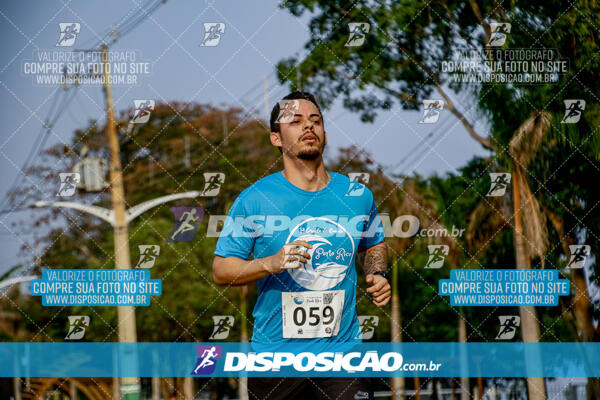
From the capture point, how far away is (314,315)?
5.15 m

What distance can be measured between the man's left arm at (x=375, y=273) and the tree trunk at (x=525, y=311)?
4323mm

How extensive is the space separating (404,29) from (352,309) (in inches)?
209

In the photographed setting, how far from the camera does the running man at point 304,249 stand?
16.4ft

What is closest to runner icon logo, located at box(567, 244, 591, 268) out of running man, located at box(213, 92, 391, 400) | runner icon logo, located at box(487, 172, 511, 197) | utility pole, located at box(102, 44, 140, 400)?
runner icon logo, located at box(487, 172, 511, 197)

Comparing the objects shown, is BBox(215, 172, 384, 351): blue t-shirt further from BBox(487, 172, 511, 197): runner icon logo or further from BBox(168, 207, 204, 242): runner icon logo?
BBox(487, 172, 511, 197): runner icon logo

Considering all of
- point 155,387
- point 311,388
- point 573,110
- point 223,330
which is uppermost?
point 573,110

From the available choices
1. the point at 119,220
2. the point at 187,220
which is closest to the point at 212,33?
the point at 187,220

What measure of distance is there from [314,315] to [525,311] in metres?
5.26

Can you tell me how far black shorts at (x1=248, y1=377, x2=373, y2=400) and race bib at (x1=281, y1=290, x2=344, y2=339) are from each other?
402mm

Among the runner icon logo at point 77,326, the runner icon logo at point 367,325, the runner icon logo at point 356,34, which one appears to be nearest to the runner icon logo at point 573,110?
the runner icon logo at point 356,34

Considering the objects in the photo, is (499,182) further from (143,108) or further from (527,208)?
(143,108)

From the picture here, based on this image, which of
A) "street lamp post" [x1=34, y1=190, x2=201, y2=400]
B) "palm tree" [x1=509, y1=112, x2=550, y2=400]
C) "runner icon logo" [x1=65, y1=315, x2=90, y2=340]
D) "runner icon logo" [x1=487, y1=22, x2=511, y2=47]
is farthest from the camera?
"palm tree" [x1=509, y1=112, x2=550, y2=400]

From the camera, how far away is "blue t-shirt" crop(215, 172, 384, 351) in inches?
201

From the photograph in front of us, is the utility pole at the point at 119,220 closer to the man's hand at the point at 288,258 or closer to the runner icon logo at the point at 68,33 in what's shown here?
the runner icon logo at the point at 68,33
